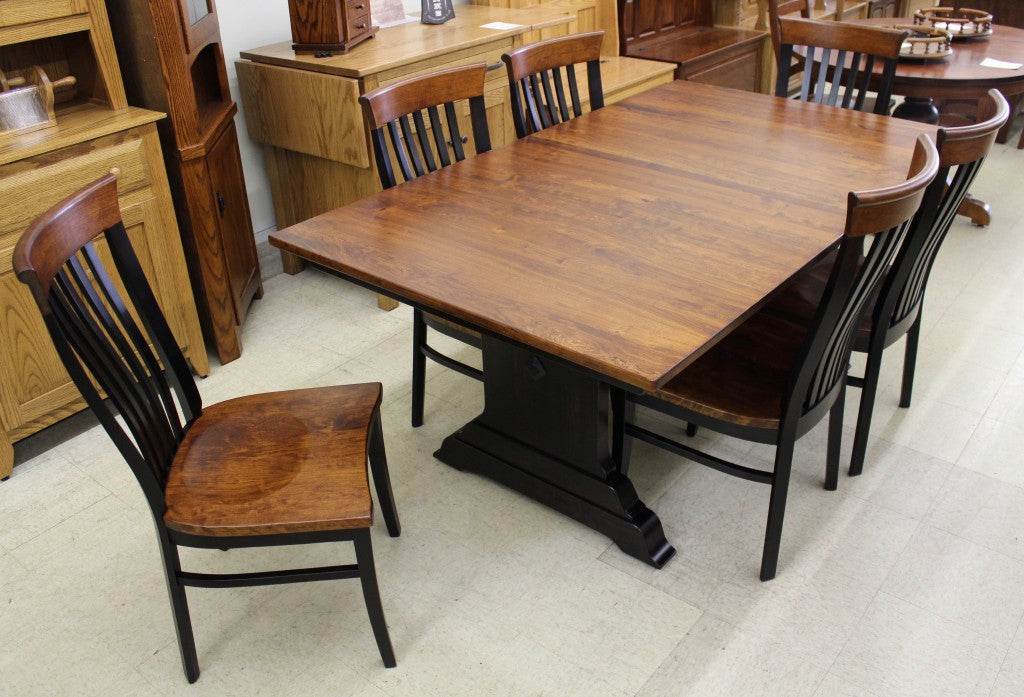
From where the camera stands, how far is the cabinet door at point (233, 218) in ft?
9.12

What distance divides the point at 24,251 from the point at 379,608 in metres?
0.88

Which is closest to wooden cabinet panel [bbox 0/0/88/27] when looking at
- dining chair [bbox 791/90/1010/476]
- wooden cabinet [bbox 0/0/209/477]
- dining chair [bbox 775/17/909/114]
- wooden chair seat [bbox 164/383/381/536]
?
wooden cabinet [bbox 0/0/209/477]

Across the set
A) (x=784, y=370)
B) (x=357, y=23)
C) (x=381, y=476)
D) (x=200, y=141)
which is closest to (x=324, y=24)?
(x=357, y=23)

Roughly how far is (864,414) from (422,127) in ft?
4.36

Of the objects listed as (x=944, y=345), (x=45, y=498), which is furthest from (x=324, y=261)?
(x=944, y=345)

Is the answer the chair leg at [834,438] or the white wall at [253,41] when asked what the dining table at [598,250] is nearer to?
the chair leg at [834,438]

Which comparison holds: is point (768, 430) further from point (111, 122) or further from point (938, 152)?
point (111, 122)

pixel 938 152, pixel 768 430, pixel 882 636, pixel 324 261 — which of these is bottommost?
pixel 882 636

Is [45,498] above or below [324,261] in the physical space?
below

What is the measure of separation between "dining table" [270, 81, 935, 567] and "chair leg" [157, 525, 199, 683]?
61 centimetres

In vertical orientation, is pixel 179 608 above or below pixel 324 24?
below

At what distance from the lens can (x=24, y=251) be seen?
1.38 metres

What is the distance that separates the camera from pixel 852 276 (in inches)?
62.5

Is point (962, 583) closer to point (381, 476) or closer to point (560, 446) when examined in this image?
point (560, 446)
